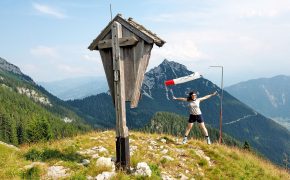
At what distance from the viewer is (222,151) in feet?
51.8

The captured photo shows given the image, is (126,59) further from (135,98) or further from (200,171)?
(200,171)

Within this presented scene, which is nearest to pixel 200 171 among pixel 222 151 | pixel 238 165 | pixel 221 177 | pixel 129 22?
pixel 221 177

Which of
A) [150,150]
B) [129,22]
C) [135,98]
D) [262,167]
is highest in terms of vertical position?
[129,22]

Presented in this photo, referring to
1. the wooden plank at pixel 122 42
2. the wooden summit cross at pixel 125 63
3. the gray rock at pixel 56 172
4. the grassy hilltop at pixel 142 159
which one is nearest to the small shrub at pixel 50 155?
the grassy hilltop at pixel 142 159

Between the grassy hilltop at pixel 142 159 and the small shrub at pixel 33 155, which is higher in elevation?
the small shrub at pixel 33 155

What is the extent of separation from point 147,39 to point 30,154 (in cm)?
613

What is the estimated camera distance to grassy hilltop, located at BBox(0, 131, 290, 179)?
10406mm

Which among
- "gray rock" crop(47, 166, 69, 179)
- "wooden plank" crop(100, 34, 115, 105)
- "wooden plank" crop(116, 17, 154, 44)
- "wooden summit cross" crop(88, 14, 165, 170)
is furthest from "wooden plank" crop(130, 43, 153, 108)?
"gray rock" crop(47, 166, 69, 179)

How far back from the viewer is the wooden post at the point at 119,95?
11.2m

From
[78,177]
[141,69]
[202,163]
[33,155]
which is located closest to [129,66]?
[141,69]

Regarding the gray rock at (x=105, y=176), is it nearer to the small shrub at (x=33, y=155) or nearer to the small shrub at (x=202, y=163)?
the small shrub at (x=33, y=155)

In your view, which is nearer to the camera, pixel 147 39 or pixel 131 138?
pixel 147 39

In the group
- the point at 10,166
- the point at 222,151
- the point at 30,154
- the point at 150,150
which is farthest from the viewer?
the point at 222,151

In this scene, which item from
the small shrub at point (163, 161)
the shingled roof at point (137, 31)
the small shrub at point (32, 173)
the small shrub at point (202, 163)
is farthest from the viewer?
the small shrub at point (202, 163)
